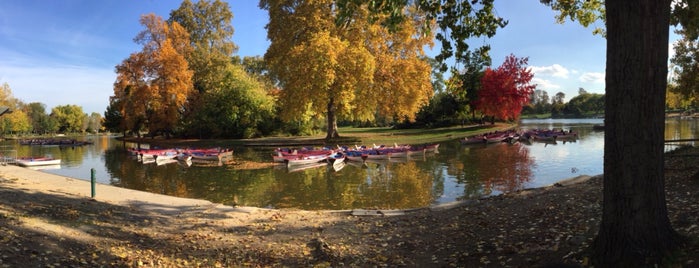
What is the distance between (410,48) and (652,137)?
116 feet

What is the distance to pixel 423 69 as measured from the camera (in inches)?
1460

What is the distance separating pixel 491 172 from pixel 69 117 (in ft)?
456

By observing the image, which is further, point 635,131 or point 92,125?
point 92,125

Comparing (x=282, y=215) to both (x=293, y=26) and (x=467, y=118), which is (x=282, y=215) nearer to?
(x=293, y=26)

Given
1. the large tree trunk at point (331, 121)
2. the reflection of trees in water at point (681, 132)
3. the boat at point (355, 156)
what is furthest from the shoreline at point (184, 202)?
the reflection of trees in water at point (681, 132)

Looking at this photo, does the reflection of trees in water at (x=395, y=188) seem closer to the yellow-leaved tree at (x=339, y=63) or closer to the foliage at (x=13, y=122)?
the yellow-leaved tree at (x=339, y=63)

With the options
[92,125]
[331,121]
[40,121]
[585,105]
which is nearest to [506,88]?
[331,121]

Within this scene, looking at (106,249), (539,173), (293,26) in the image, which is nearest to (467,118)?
(293,26)

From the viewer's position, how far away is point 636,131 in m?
4.35

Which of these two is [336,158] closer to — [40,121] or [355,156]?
[355,156]

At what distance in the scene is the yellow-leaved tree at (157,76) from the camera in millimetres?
48031

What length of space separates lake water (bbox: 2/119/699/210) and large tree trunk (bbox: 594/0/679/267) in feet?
26.6

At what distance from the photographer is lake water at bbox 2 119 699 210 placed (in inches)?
555

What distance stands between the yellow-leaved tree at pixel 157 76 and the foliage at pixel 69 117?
88955 mm
